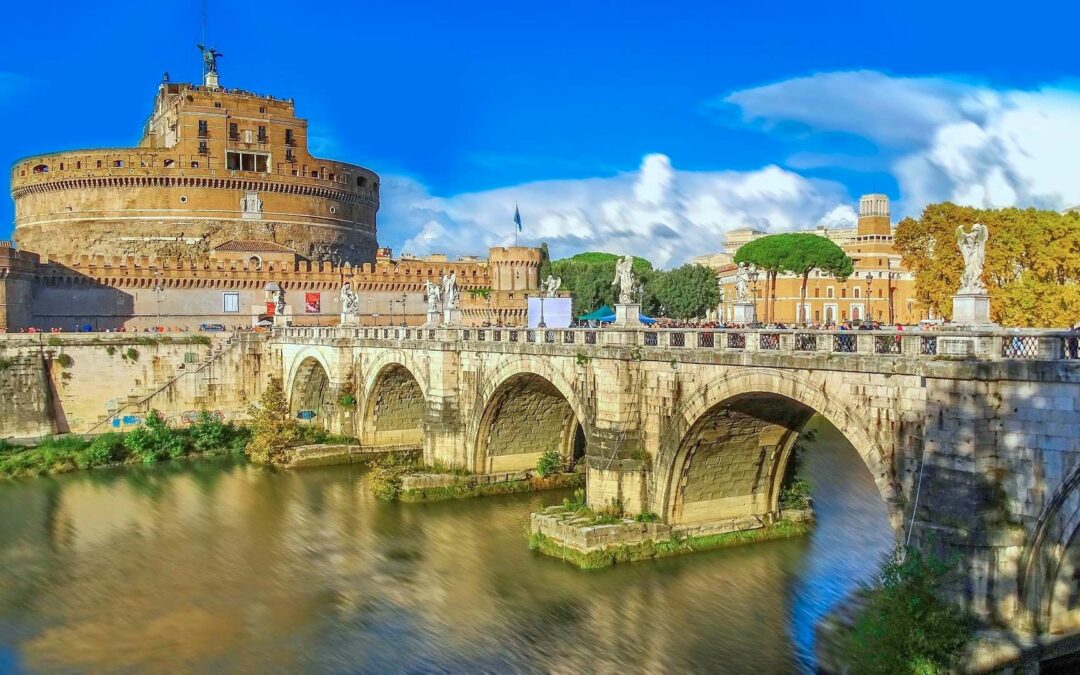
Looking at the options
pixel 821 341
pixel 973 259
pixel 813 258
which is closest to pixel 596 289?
pixel 813 258

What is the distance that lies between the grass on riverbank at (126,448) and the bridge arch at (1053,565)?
37.7 meters

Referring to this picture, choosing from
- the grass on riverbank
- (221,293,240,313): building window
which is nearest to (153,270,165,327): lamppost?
(221,293,240,313): building window

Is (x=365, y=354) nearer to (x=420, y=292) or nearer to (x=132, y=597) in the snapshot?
(x=132, y=597)

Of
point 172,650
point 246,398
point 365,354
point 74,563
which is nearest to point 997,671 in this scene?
point 172,650

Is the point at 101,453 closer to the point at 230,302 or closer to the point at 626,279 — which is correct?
the point at 230,302

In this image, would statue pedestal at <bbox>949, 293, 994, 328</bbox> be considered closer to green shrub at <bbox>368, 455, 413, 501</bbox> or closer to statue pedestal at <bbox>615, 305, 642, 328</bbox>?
statue pedestal at <bbox>615, 305, 642, 328</bbox>

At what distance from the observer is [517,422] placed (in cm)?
3272

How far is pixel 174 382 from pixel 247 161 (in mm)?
34924

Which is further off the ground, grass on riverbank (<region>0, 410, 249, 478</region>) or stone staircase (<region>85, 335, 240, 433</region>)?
stone staircase (<region>85, 335, 240, 433</region>)

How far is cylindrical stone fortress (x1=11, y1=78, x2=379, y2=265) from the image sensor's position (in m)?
76.6

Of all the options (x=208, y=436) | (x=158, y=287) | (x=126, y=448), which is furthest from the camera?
(x=158, y=287)

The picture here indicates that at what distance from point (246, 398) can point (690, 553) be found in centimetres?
3474

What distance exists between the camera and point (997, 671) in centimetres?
1452

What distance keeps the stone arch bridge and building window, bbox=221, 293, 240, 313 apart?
27.0 m
